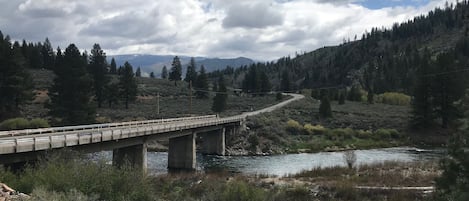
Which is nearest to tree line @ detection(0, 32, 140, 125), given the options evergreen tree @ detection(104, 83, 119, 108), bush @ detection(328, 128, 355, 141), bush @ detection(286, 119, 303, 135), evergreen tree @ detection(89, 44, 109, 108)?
evergreen tree @ detection(89, 44, 109, 108)

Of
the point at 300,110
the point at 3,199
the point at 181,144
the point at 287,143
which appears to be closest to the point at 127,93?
the point at 300,110

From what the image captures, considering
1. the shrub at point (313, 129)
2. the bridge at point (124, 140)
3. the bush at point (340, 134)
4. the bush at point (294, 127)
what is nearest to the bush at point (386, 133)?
the bush at point (340, 134)

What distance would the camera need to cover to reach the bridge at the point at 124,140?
2595 cm

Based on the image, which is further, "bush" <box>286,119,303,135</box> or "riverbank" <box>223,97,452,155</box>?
"bush" <box>286,119,303,135</box>

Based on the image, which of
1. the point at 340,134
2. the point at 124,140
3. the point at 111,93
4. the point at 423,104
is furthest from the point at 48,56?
the point at 124,140

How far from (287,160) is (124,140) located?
80.9 feet

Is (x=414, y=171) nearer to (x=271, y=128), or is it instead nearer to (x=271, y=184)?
(x=271, y=184)

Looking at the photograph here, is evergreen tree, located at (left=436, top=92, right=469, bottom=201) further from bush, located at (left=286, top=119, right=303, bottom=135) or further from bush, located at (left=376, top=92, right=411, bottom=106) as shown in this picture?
bush, located at (left=376, top=92, right=411, bottom=106)

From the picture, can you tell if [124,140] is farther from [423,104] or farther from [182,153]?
[423,104]

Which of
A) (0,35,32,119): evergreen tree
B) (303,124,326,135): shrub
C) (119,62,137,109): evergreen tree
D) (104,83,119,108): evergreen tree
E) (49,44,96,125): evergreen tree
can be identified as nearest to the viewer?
(0,35,32,119): evergreen tree

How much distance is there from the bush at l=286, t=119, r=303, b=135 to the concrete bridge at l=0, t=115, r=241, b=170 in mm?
8918

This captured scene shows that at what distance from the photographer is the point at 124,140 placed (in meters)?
39.0

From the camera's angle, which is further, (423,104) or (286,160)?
(423,104)

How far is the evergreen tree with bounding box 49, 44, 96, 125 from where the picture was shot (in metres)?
63.8
